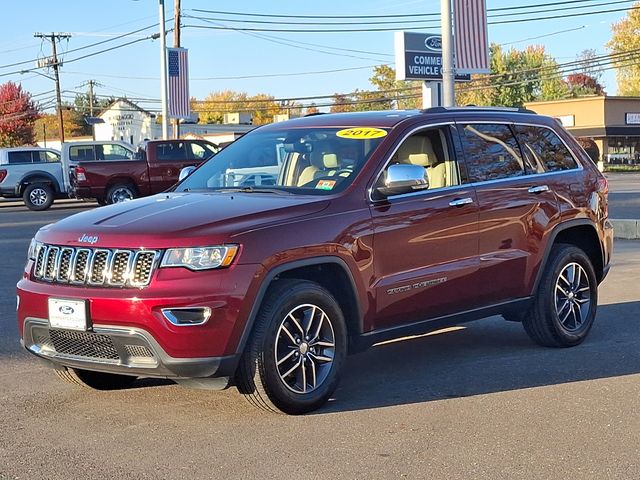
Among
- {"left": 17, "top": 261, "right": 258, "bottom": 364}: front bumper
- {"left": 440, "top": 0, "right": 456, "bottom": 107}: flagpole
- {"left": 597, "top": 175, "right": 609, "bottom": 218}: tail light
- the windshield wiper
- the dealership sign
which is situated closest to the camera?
{"left": 17, "top": 261, "right": 258, "bottom": 364}: front bumper

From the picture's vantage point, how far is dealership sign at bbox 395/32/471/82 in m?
30.2

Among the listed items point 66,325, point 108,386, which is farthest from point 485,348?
point 66,325

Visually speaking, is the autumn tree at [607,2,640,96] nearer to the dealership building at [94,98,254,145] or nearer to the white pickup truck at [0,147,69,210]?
the dealership building at [94,98,254,145]

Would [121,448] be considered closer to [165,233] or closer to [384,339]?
[165,233]

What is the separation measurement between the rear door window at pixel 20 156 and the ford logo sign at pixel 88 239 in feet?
77.5

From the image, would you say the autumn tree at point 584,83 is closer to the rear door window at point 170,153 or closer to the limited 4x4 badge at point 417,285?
the rear door window at point 170,153

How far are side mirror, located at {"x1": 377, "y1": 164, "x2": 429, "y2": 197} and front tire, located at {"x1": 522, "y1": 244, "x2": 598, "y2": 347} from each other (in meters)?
1.81

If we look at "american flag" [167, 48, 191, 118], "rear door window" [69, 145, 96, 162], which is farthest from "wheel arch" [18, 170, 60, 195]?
"american flag" [167, 48, 191, 118]

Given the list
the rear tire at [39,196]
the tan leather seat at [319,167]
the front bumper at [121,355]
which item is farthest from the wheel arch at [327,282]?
the rear tire at [39,196]

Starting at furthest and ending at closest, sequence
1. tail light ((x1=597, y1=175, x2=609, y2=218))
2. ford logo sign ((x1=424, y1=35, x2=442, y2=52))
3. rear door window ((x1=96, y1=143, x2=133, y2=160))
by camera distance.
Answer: ford logo sign ((x1=424, y1=35, x2=442, y2=52)) < rear door window ((x1=96, y1=143, x2=133, y2=160)) < tail light ((x1=597, y1=175, x2=609, y2=218))

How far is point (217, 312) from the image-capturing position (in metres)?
4.87

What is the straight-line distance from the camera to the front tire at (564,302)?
700 cm

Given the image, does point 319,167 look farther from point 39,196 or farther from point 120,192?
point 39,196

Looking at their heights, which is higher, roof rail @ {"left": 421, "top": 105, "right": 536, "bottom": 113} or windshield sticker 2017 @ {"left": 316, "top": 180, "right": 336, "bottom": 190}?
roof rail @ {"left": 421, "top": 105, "right": 536, "bottom": 113}
